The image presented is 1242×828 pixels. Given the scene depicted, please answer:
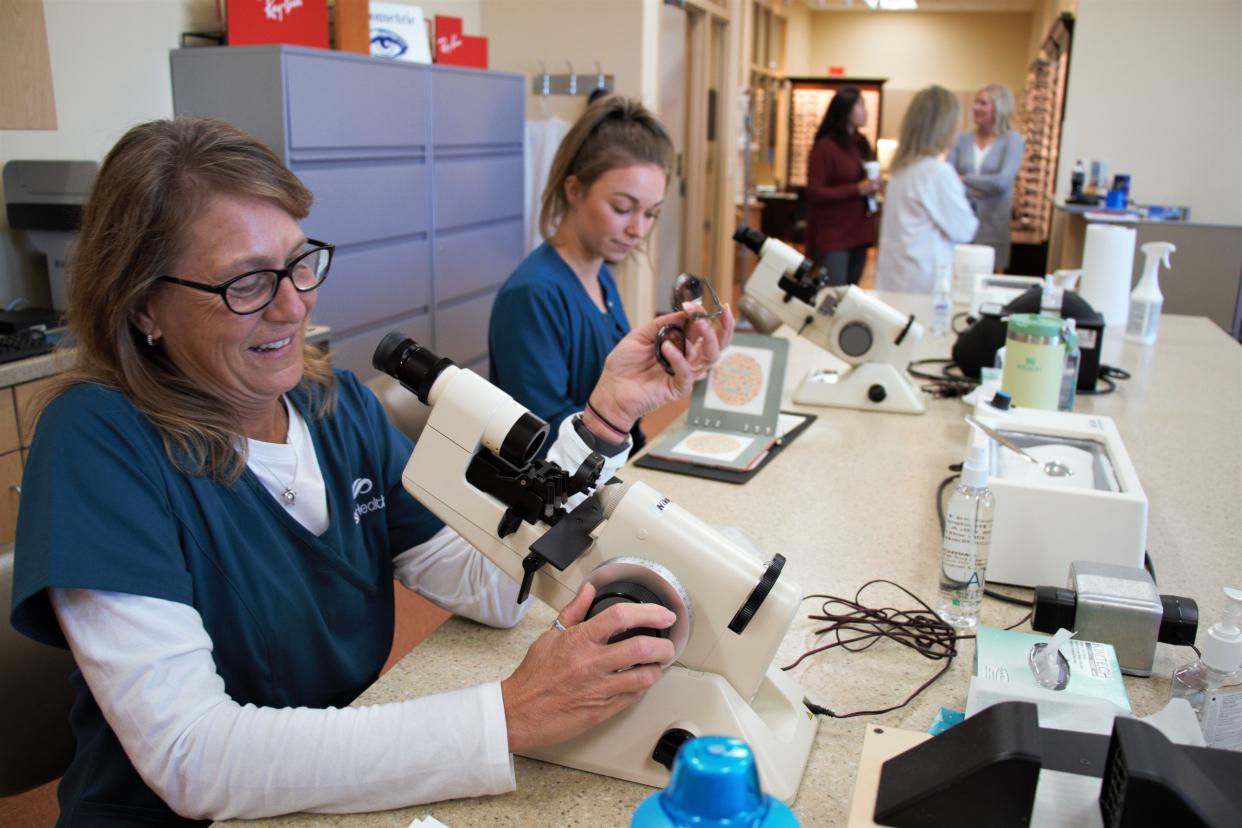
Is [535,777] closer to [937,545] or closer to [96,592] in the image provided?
[96,592]

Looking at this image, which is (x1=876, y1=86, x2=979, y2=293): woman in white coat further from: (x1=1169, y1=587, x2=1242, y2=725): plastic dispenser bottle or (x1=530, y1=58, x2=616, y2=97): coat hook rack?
(x1=1169, y1=587, x2=1242, y2=725): plastic dispenser bottle

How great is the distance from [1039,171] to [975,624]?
7.34 meters

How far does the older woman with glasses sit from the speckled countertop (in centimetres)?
6

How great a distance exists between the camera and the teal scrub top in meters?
0.95

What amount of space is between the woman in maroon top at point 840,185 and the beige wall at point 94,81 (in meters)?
3.27

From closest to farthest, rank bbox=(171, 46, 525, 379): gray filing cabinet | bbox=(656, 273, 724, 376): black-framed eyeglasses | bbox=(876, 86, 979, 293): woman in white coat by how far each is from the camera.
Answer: bbox=(656, 273, 724, 376): black-framed eyeglasses < bbox=(171, 46, 525, 379): gray filing cabinet < bbox=(876, 86, 979, 293): woman in white coat

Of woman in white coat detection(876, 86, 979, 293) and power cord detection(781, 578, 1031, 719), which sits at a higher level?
woman in white coat detection(876, 86, 979, 293)

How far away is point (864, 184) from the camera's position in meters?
5.28

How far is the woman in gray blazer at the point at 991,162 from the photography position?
5.73 metres

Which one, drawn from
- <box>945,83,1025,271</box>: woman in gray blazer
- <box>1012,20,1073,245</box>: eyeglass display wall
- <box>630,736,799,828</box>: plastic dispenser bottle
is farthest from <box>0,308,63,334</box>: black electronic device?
<box>1012,20,1073,245</box>: eyeglass display wall

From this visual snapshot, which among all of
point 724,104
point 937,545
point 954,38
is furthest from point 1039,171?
point 937,545

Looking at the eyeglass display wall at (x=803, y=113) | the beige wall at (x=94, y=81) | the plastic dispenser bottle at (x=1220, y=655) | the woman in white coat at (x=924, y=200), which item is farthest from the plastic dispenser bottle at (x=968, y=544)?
the eyeglass display wall at (x=803, y=113)

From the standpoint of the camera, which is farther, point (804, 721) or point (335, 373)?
point (335, 373)

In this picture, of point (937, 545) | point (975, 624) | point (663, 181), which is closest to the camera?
point (975, 624)
